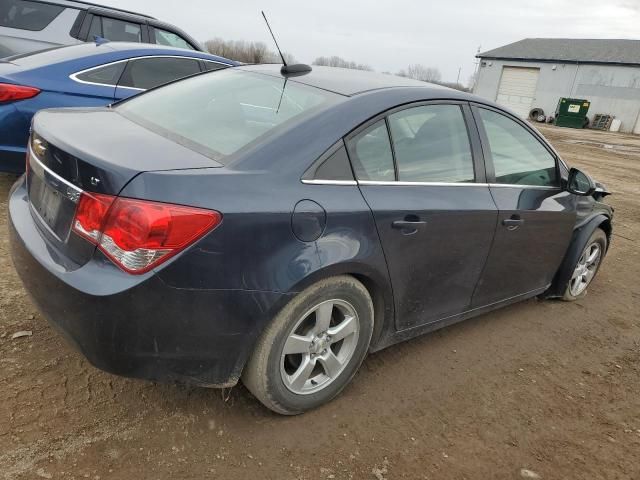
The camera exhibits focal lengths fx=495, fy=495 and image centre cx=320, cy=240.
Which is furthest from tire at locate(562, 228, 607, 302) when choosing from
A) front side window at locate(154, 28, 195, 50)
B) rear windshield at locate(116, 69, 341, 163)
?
front side window at locate(154, 28, 195, 50)

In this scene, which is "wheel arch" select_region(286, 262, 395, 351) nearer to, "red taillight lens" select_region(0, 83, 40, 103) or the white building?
"red taillight lens" select_region(0, 83, 40, 103)

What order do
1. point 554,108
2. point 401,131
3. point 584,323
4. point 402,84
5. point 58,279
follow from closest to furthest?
point 58,279 → point 401,131 → point 402,84 → point 584,323 → point 554,108

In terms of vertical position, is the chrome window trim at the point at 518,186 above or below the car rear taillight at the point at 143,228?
below

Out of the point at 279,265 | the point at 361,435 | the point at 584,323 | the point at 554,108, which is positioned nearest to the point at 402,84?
the point at 279,265

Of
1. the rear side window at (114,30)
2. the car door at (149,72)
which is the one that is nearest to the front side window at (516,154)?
the car door at (149,72)

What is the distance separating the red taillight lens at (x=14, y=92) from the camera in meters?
3.98

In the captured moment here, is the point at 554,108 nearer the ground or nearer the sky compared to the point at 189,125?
nearer the ground

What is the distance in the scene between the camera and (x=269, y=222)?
6.36ft

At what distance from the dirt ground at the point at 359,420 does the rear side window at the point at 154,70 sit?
2.35m

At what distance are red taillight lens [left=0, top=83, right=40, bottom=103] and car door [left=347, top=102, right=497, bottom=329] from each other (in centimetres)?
319

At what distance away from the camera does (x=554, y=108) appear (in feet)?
115

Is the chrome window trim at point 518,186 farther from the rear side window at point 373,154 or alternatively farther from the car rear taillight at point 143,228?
the car rear taillight at point 143,228

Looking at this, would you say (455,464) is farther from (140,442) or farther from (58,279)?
(58,279)

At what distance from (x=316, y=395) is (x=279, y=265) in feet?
2.68
